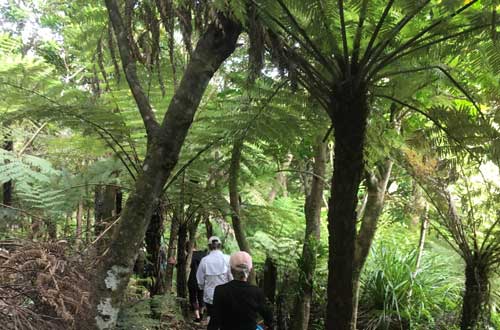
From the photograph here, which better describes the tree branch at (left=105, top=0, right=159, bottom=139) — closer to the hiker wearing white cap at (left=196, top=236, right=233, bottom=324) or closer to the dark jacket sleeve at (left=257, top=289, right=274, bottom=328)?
the dark jacket sleeve at (left=257, top=289, right=274, bottom=328)

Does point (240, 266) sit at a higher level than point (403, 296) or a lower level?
higher

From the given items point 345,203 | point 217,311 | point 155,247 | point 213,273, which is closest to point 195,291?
point 213,273

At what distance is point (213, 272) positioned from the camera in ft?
15.3

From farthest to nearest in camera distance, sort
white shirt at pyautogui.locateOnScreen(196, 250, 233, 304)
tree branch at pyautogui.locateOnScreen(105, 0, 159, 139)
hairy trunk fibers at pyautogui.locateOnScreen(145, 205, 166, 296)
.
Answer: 1. white shirt at pyautogui.locateOnScreen(196, 250, 233, 304)
2. hairy trunk fibers at pyautogui.locateOnScreen(145, 205, 166, 296)
3. tree branch at pyautogui.locateOnScreen(105, 0, 159, 139)

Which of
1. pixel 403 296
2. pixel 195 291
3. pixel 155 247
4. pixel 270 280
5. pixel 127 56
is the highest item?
pixel 127 56

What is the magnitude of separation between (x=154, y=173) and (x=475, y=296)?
332 cm

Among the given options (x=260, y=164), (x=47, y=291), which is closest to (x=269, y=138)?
(x=260, y=164)

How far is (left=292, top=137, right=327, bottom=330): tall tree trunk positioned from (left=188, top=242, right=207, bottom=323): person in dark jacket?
1.81 m

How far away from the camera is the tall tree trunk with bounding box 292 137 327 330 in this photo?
409 cm

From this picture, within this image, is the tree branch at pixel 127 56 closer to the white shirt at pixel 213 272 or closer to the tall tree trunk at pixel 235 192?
the tall tree trunk at pixel 235 192

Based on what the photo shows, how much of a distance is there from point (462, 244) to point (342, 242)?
2.27 meters

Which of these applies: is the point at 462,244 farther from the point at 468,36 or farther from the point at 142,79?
the point at 142,79

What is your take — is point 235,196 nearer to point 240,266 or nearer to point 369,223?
point 369,223

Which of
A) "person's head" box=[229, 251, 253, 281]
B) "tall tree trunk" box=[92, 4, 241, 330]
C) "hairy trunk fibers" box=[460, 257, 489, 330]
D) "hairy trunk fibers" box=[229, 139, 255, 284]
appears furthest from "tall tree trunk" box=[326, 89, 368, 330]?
"hairy trunk fibers" box=[460, 257, 489, 330]
